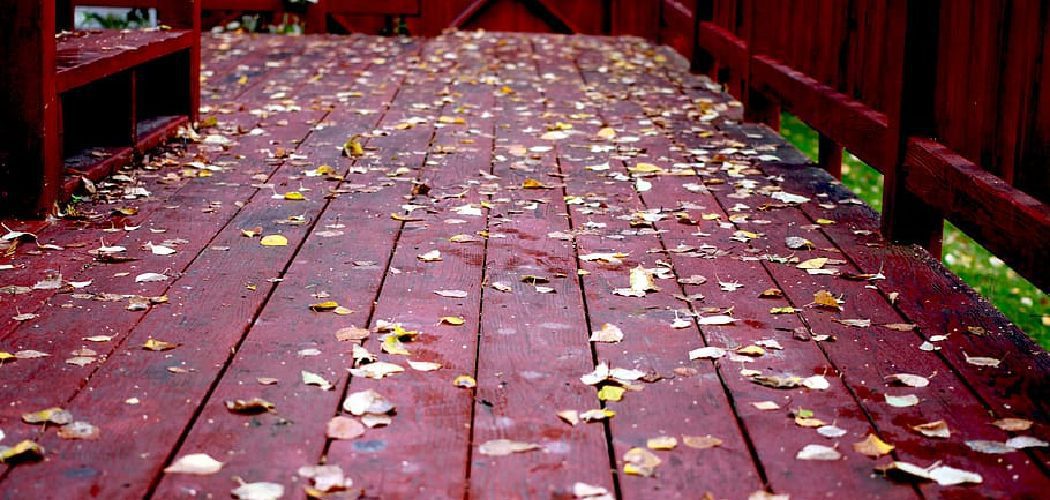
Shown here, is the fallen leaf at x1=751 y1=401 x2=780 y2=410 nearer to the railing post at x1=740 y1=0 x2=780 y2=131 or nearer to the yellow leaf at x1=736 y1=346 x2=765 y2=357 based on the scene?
the yellow leaf at x1=736 y1=346 x2=765 y2=357

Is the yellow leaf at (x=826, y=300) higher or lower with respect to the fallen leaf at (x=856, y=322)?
higher

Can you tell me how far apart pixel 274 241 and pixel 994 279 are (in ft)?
19.0

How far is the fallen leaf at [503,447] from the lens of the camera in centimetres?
255

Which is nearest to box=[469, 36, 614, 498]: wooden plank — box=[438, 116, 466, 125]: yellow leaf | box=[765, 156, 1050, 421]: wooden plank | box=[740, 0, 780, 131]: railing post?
box=[765, 156, 1050, 421]: wooden plank

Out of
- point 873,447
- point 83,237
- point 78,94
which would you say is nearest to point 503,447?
point 873,447

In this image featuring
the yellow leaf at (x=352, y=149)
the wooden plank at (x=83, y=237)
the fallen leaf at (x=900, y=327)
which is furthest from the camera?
the yellow leaf at (x=352, y=149)

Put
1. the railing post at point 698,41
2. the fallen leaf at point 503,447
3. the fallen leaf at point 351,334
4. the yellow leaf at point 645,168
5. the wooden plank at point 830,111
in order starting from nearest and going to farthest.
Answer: the fallen leaf at point 503,447, the fallen leaf at point 351,334, the wooden plank at point 830,111, the yellow leaf at point 645,168, the railing post at point 698,41

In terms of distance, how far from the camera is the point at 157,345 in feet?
10.3

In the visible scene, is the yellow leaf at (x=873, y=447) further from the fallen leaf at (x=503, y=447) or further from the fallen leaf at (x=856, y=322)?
the fallen leaf at (x=856, y=322)

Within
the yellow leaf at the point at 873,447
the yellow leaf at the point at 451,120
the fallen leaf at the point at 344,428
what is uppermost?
the yellow leaf at the point at 451,120

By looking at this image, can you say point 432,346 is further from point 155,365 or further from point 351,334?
point 155,365

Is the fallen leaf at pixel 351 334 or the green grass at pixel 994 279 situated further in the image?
the green grass at pixel 994 279

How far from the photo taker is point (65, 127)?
576cm

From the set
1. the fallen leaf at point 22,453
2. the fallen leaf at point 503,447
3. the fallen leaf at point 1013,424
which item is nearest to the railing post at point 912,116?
the fallen leaf at point 1013,424
